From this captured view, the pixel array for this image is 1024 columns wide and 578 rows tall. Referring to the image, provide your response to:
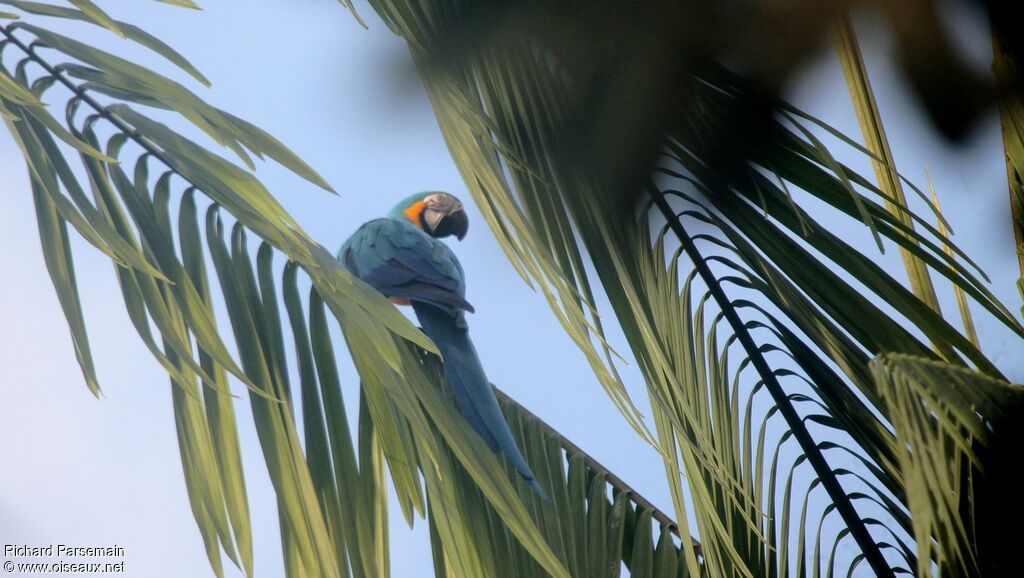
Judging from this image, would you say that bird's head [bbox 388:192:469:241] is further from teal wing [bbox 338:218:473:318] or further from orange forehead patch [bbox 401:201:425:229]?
teal wing [bbox 338:218:473:318]

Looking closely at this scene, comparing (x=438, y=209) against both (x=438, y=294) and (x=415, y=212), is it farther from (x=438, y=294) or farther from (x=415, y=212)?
(x=438, y=294)

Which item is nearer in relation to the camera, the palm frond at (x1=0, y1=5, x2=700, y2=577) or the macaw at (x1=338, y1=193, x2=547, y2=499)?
the palm frond at (x1=0, y1=5, x2=700, y2=577)

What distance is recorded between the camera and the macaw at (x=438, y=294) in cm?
72

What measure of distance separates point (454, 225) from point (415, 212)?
3.3 inches

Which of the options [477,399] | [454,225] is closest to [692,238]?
[477,399]

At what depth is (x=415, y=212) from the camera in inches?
66.1

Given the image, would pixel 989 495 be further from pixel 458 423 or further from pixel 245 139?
pixel 245 139

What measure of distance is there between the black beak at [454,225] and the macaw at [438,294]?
1.62 ft

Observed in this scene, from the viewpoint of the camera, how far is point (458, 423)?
0.53m

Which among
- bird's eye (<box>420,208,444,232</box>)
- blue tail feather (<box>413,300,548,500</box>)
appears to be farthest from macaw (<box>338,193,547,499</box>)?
bird's eye (<box>420,208,444,232</box>)

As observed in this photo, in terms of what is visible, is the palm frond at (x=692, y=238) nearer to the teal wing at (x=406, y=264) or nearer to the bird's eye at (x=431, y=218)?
the teal wing at (x=406, y=264)

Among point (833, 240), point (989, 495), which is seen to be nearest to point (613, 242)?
point (833, 240)

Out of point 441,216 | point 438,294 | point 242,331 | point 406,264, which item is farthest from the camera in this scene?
point 441,216

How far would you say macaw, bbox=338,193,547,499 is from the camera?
0.72 m
